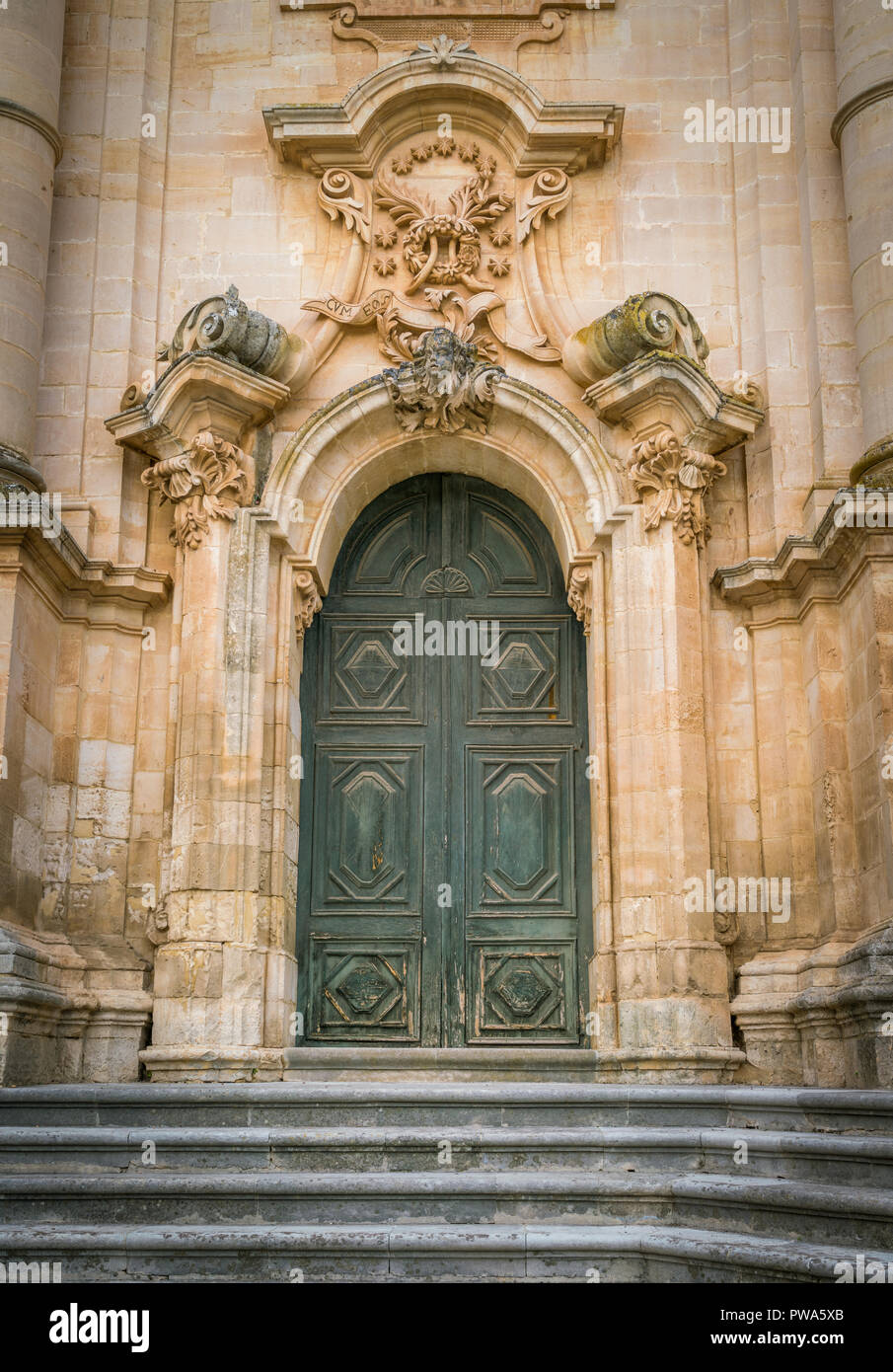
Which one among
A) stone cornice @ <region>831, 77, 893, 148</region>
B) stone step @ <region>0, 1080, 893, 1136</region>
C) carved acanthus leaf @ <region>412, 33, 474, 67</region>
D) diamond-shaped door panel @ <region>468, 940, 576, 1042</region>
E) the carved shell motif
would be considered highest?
carved acanthus leaf @ <region>412, 33, 474, 67</region>

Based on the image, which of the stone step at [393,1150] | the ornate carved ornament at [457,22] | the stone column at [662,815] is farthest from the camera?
the ornate carved ornament at [457,22]

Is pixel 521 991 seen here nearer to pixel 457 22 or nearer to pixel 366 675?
pixel 366 675

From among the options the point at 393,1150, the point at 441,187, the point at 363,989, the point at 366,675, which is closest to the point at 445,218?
the point at 441,187

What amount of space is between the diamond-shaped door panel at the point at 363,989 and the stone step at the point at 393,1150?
10.2 feet

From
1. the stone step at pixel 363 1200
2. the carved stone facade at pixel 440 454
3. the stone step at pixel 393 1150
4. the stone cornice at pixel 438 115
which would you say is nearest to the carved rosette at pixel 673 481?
the carved stone facade at pixel 440 454

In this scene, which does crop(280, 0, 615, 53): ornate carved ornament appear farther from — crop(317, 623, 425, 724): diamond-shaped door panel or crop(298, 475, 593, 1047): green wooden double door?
crop(317, 623, 425, 724): diamond-shaped door panel

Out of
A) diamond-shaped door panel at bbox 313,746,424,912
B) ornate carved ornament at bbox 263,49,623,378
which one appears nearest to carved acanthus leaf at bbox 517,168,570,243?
ornate carved ornament at bbox 263,49,623,378

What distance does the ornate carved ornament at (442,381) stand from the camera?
10180 mm

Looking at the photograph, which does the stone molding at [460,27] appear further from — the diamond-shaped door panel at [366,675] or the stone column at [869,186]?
the diamond-shaped door panel at [366,675]

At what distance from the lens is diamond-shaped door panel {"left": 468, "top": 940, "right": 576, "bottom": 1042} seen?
9.92 m

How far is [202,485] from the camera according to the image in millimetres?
9898

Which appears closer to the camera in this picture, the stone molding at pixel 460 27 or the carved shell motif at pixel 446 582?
the carved shell motif at pixel 446 582

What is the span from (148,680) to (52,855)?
55.5 inches

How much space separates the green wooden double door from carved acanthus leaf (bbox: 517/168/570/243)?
80.0 inches
